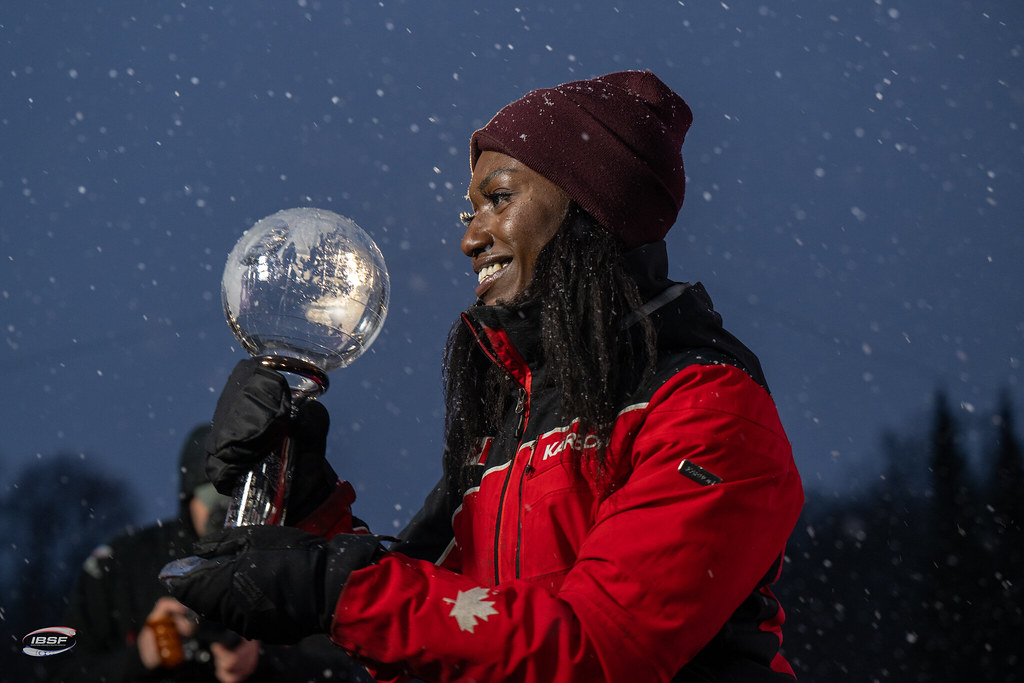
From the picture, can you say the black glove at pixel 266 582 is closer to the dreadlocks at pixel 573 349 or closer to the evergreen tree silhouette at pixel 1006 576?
the dreadlocks at pixel 573 349

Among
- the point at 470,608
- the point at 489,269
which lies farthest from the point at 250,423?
the point at 489,269

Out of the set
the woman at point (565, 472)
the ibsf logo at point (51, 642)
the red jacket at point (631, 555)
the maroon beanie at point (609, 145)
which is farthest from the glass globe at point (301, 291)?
the ibsf logo at point (51, 642)

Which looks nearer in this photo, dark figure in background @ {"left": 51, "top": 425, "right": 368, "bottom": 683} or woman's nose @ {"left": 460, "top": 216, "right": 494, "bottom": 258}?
woman's nose @ {"left": 460, "top": 216, "right": 494, "bottom": 258}

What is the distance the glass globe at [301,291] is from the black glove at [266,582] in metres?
0.39

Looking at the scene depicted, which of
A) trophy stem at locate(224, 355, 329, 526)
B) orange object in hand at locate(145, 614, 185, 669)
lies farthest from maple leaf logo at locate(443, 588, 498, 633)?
orange object in hand at locate(145, 614, 185, 669)

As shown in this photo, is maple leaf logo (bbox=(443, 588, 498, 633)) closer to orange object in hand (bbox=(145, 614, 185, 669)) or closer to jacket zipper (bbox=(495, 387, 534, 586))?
jacket zipper (bbox=(495, 387, 534, 586))

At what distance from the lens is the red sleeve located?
1439 mm

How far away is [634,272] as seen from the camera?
6.83 ft

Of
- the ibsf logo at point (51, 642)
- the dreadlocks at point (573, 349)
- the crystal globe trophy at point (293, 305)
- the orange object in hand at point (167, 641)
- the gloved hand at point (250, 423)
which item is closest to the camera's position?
the gloved hand at point (250, 423)

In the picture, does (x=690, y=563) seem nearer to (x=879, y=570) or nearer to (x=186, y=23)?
(x=879, y=570)

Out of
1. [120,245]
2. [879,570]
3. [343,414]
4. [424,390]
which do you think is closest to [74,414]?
[120,245]

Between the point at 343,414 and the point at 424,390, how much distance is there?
591 cm

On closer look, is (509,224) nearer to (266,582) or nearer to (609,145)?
(609,145)

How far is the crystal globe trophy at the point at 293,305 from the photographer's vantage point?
1731 mm
